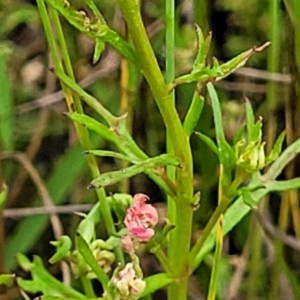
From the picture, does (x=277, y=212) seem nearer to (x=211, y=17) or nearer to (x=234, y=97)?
(x=234, y=97)

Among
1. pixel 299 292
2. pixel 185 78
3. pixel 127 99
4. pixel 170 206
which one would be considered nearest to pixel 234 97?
pixel 127 99

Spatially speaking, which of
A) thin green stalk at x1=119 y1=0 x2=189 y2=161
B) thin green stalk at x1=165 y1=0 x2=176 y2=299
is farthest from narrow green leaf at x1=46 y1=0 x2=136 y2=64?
thin green stalk at x1=165 y1=0 x2=176 y2=299

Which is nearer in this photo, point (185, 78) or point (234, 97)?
point (185, 78)

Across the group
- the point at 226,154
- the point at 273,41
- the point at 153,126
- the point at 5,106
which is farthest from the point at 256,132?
the point at 153,126

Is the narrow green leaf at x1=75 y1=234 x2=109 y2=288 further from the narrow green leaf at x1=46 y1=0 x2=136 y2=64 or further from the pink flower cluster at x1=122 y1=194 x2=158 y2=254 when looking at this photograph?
the narrow green leaf at x1=46 y1=0 x2=136 y2=64

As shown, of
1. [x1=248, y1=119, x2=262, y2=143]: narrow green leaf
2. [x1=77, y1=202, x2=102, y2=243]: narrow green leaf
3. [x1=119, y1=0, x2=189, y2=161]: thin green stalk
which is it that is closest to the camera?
[x1=119, y1=0, x2=189, y2=161]: thin green stalk

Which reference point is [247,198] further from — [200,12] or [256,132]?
[200,12]
